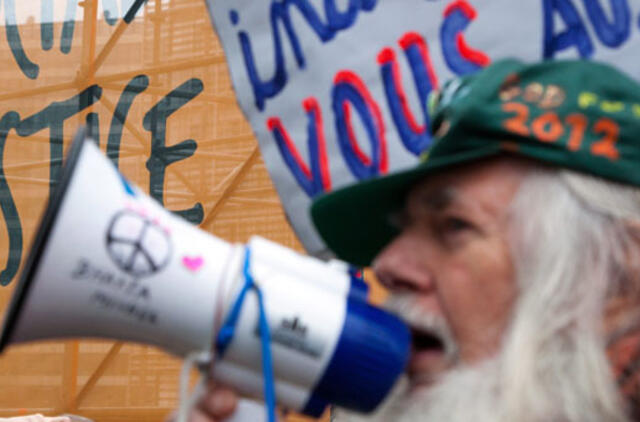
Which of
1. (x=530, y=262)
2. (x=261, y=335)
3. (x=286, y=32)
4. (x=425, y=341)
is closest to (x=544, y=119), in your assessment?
(x=530, y=262)

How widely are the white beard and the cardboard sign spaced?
23.0 inches

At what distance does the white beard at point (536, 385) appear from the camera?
970 millimetres

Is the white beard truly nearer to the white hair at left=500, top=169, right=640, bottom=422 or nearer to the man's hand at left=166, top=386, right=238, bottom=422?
the white hair at left=500, top=169, right=640, bottom=422

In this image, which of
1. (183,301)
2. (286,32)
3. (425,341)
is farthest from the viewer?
(286,32)

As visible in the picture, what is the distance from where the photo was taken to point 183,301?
93 centimetres

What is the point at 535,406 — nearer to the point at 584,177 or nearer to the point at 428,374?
the point at 428,374

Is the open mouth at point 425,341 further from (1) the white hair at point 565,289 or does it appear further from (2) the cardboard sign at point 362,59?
(2) the cardboard sign at point 362,59

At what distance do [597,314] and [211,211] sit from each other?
10.8 ft

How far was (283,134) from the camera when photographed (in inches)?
67.1

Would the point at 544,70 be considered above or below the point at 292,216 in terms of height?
above

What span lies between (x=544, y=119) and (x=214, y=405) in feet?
1.65

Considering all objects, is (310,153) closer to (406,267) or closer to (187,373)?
(406,267)

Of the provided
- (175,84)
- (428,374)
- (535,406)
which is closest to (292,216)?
(428,374)

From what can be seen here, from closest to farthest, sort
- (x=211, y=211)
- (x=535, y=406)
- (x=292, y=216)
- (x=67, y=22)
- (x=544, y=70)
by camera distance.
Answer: (x=535, y=406) < (x=544, y=70) < (x=292, y=216) < (x=211, y=211) < (x=67, y=22)
